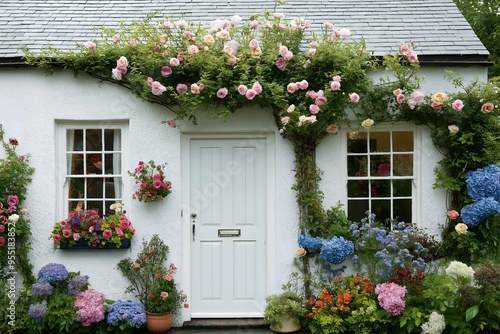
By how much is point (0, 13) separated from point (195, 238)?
4651 mm

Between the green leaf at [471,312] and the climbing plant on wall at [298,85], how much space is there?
4.96ft

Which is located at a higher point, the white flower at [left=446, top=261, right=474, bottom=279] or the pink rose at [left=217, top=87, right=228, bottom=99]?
the pink rose at [left=217, top=87, right=228, bottom=99]

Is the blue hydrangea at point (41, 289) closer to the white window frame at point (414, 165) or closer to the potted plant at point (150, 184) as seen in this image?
the potted plant at point (150, 184)

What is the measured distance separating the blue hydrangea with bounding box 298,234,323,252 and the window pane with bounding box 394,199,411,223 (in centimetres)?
122

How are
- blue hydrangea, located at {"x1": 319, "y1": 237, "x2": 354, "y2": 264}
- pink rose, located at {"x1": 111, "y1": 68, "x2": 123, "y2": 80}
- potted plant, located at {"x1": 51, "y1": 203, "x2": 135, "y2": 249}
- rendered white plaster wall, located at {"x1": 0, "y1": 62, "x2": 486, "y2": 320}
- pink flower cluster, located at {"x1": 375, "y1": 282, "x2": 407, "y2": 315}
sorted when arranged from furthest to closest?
rendered white plaster wall, located at {"x1": 0, "y1": 62, "x2": 486, "y2": 320} < potted plant, located at {"x1": 51, "y1": 203, "x2": 135, "y2": 249} < pink rose, located at {"x1": 111, "y1": 68, "x2": 123, "y2": 80} < blue hydrangea, located at {"x1": 319, "y1": 237, "x2": 354, "y2": 264} < pink flower cluster, located at {"x1": 375, "y1": 282, "x2": 407, "y2": 315}

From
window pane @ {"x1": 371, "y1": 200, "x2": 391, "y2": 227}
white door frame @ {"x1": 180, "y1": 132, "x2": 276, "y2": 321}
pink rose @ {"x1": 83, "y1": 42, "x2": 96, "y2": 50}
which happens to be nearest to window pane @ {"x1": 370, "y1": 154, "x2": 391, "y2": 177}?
window pane @ {"x1": 371, "y1": 200, "x2": 391, "y2": 227}

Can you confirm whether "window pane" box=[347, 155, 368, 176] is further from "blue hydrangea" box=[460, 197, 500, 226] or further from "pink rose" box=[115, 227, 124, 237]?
"pink rose" box=[115, 227, 124, 237]

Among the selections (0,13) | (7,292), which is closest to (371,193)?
(7,292)

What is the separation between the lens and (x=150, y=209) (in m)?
7.45

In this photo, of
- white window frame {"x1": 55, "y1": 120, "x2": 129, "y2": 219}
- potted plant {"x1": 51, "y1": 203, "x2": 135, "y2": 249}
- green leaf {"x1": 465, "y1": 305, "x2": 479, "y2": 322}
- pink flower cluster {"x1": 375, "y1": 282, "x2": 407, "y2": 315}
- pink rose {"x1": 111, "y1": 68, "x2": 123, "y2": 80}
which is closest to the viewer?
green leaf {"x1": 465, "y1": 305, "x2": 479, "y2": 322}

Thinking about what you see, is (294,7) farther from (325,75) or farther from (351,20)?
(325,75)

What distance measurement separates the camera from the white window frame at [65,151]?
7.55 metres

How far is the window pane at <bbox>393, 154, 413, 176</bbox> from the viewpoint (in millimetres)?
7602

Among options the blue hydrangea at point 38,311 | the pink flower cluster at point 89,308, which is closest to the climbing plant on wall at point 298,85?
the pink flower cluster at point 89,308
